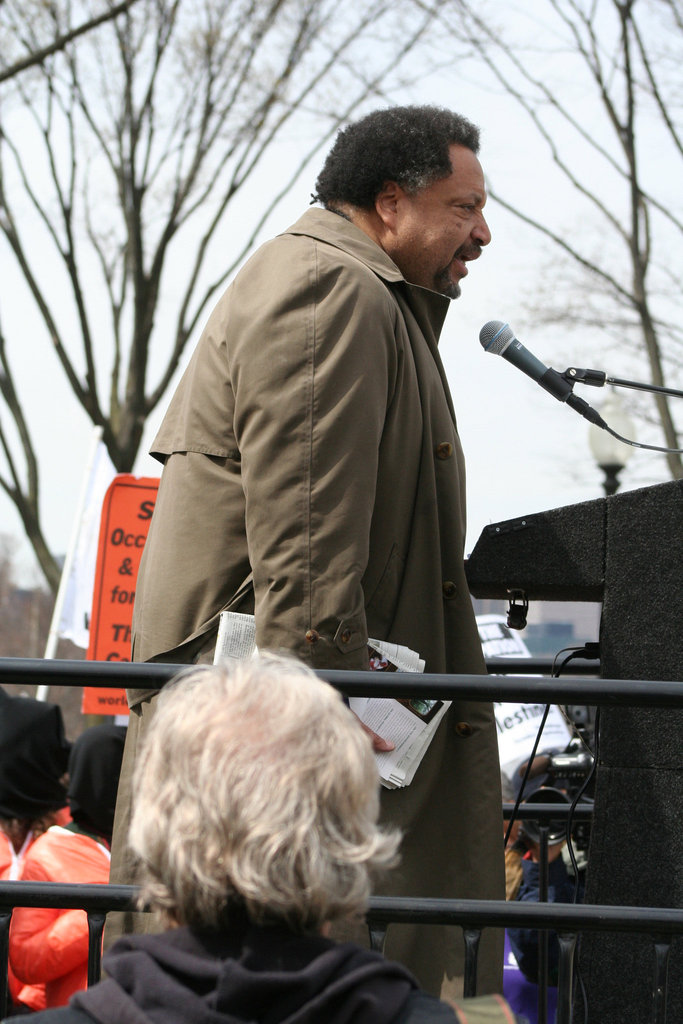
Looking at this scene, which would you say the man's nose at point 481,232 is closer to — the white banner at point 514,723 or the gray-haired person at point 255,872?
the gray-haired person at point 255,872

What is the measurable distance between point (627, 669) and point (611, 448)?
33.9ft

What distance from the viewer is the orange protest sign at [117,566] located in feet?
22.5

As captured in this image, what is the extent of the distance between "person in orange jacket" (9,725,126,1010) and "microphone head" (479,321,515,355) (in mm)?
1662

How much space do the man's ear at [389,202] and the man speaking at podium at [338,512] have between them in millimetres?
138

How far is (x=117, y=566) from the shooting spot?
22.9ft

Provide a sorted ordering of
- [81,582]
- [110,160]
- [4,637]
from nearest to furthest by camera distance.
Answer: [81,582]
[110,160]
[4,637]

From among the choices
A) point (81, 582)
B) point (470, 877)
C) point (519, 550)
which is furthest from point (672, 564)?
point (81, 582)

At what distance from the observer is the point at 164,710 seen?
1.36m

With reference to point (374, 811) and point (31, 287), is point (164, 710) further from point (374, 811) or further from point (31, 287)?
point (31, 287)

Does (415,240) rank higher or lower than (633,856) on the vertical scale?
higher

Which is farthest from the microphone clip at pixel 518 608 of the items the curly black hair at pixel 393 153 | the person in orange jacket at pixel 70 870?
the person in orange jacket at pixel 70 870

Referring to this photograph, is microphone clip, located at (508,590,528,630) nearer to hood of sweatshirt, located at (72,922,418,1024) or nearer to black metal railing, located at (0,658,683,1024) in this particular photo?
black metal railing, located at (0,658,683,1024)

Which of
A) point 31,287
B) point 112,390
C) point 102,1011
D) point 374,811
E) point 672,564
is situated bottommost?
point 102,1011

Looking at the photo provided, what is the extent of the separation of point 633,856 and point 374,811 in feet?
4.28
